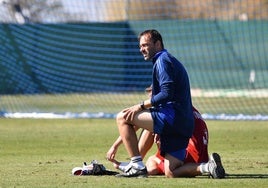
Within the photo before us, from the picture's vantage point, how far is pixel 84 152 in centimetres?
1400

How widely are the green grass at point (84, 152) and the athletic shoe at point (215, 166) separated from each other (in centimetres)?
10

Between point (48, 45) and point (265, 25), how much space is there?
302 inches

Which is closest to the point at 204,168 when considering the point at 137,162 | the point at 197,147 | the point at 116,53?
the point at 197,147

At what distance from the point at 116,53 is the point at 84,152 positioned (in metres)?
13.3

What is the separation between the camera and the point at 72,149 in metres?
14.5

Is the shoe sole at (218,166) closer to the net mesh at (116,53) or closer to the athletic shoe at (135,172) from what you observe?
the athletic shoe at (135,172)

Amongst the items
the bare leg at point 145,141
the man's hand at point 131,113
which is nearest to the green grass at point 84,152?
the bare leg at point 145,141

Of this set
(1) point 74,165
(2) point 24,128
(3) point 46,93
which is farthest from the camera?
(3) point 46,93

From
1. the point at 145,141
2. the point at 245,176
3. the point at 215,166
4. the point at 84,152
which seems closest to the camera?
the point at 215,166

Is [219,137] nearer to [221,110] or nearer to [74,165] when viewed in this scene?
[74,165]

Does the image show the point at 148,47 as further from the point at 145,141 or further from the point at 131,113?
the point at 145,141

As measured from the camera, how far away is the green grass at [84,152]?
10062 mm

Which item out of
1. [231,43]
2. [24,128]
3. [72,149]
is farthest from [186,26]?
[72,149]

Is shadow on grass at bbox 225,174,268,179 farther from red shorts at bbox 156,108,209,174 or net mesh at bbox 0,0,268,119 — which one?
net mesh at bbox 0,0,268,119
